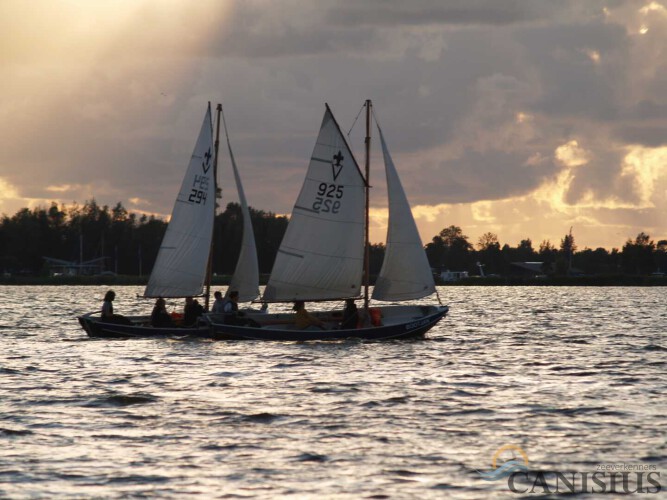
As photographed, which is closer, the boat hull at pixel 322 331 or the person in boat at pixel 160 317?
the boat hull at pixel 322 331

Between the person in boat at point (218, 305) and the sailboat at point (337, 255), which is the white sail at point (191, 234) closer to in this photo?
the person in boat at point (218, 305)

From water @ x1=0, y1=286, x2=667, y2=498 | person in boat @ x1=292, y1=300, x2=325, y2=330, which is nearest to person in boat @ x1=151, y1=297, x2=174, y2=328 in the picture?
water @ x1=0, y1=286, x2=667, y2=498

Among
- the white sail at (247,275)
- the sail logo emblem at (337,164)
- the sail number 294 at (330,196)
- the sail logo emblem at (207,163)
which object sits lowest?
the white sail at (247,275)

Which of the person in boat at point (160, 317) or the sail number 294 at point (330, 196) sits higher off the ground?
the sail number 294 at point (330, 196)

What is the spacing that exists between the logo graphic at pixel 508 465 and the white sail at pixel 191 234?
1288 inches

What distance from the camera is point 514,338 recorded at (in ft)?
193

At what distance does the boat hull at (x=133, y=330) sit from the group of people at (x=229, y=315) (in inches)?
13.6

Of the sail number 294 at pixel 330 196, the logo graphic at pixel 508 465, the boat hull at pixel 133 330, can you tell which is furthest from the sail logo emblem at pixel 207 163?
the logo graphic at pixel 508 465

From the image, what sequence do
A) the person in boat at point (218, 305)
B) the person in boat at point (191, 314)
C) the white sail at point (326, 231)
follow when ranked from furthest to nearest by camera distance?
1. the person in boat at point (191, 314)
2. the person in boat at point (218, 305)
3. the white sail at point (326, 231)

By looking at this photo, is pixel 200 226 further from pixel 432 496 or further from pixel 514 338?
pixel 432 496

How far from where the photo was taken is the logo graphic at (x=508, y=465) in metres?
19.4

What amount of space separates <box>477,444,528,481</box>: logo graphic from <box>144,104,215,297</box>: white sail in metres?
32.7

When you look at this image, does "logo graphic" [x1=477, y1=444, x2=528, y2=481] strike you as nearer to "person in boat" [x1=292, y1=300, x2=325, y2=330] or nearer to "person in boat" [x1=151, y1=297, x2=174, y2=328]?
"person in boat" [x1=292, y1=300, x2=325, y2=330]

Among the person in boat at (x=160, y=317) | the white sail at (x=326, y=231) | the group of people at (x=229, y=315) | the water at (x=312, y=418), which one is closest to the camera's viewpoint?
the water at (x=312, y=418)
